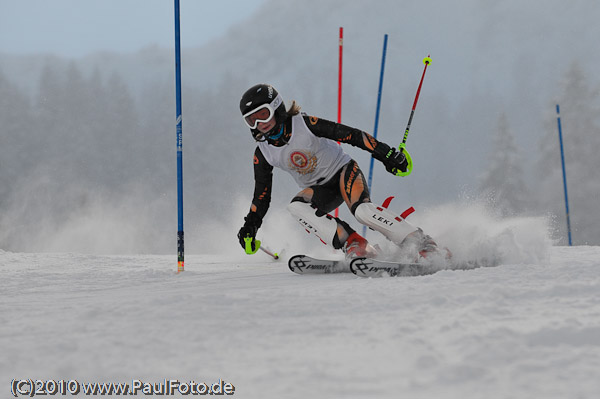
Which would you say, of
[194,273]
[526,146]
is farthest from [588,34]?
[194,273]

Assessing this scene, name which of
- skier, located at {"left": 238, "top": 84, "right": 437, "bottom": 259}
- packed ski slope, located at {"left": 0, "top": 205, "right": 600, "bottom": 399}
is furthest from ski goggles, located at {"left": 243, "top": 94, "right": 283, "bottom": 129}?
packed ski slope, located at {"left": 0, "top": 205, "right": 600, "bottom": 399}

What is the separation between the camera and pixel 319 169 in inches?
125

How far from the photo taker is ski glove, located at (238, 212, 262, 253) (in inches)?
127

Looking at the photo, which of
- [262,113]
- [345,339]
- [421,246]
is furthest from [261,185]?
[345,339]

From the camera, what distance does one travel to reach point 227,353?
43.7 inches

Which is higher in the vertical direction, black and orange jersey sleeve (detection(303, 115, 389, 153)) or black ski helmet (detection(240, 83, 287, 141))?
black ski helmet (detection(240, 83, 287, 141))

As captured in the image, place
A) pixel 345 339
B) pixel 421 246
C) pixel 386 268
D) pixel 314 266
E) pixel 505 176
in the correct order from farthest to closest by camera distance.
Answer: pixel 505 176, pixel 314 266, pixel 421 246, pixel 386 268, pixel 345 339

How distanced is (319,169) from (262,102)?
613mm

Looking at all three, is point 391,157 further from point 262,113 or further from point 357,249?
point 262,113

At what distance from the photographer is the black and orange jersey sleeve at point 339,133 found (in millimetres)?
3008

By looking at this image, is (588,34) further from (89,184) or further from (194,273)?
(194,273)

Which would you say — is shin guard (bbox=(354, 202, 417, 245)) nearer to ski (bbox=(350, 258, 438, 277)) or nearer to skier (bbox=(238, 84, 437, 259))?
skier (bbox=(238, 84, 437, 259))

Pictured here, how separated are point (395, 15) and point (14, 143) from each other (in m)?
61.9

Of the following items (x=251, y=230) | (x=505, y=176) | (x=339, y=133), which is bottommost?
(x=251, y=230)
